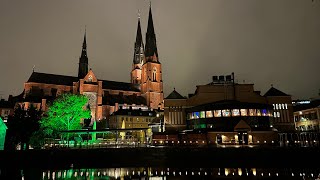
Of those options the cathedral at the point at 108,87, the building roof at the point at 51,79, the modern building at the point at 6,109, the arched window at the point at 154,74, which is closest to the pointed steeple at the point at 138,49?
the cathedral at the point at 108,87

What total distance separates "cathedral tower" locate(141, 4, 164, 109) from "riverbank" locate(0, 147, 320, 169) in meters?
77.1

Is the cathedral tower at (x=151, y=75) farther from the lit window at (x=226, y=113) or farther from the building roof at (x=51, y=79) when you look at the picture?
the lit window at (x=226, y=113)

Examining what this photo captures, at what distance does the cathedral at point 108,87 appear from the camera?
96.4 metres

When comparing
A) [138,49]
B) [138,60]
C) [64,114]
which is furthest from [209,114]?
[138,49]

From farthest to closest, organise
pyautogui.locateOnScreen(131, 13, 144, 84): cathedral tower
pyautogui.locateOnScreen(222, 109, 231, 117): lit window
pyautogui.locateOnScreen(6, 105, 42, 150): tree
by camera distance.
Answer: pyautogui.locateOnScreen(131, 13, 144, 84): cathedral tower < pyautogui.locateOnScreen(222, 109, 231, 117): lit window < pyautogui.locateOnScreen(6, 105, 42, 150): tree

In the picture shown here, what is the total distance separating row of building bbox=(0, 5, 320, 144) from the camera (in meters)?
53.2

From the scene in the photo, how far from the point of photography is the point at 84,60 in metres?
112

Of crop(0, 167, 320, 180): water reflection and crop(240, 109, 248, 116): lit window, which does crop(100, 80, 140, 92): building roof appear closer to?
crop(240, 109, 248, 116): lit window

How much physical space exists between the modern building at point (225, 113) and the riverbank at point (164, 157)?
43.9 ft

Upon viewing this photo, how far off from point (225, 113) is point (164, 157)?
72.2ft

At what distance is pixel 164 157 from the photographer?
3675cm

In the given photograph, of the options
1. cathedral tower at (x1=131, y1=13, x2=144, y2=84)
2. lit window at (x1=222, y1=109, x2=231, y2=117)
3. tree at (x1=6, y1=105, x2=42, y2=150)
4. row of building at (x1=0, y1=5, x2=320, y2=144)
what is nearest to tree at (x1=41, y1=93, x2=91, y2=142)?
tree at (x1=6, y1=105, x2=42, y2=150)

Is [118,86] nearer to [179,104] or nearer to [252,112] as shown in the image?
[179,104]

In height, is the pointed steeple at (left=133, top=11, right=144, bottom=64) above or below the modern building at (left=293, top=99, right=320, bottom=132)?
above
